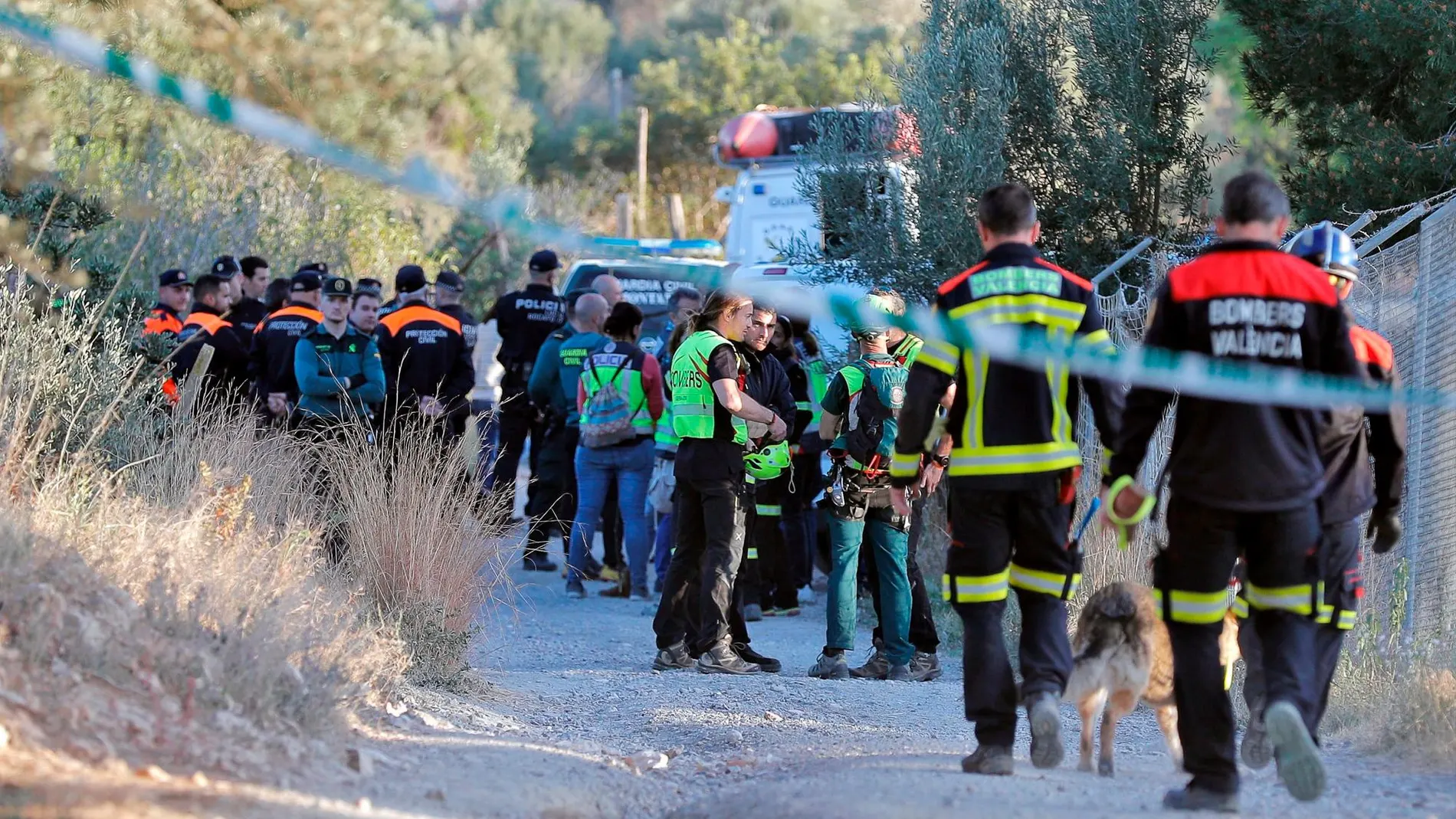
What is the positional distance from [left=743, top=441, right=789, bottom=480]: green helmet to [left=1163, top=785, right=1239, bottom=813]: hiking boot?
12.3 feet

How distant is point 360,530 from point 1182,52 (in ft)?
21.2

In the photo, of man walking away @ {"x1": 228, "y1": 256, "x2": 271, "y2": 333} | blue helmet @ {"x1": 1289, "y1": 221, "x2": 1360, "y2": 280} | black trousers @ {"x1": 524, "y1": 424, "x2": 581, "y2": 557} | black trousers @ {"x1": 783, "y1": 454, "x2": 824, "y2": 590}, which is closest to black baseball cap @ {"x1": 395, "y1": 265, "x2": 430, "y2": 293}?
man walking away @ {"x1": 228, "y1": 256, "x2": 271, "y2": 333}

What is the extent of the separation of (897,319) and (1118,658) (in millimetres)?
1407

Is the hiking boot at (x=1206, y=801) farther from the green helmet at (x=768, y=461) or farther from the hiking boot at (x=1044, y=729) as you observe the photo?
the green helmet at (x=768, y=461)

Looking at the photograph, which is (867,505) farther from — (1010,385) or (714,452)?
(1010,385)

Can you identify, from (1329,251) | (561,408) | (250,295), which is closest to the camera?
(1329,251)

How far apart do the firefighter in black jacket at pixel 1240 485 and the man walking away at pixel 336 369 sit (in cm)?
622

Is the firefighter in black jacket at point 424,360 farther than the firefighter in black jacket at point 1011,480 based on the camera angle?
Yes

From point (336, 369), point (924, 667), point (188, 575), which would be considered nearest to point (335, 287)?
point (336, 369)

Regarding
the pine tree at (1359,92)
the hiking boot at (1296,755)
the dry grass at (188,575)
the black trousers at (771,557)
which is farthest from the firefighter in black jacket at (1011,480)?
the pine tree at (1359,92)

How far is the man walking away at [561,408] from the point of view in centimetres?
1189

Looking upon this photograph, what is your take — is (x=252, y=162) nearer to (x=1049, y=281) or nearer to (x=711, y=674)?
(x=711, y=674)

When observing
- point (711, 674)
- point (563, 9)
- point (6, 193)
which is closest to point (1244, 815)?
point (711, 674)

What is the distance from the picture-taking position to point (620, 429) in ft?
37.1
